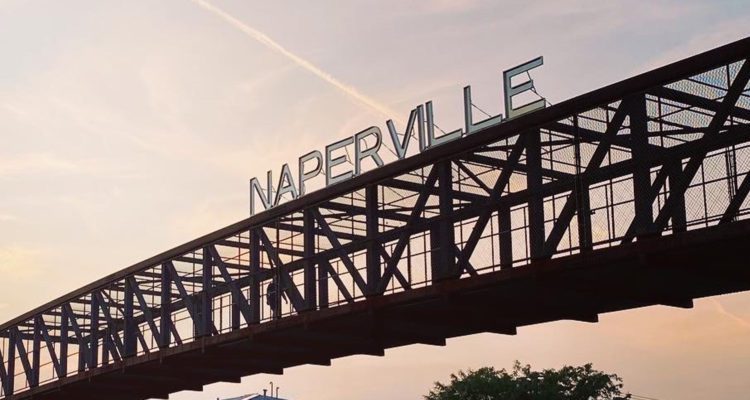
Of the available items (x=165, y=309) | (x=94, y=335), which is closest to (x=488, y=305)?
(x=165, y=309)

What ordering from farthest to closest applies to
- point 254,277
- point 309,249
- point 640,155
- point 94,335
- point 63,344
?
point 63,344 → point 94,335 → point 254,277 → point 309,249 → point 640,155

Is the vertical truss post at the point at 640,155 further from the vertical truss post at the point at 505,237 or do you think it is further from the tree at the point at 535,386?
the tree at the point at 535,386

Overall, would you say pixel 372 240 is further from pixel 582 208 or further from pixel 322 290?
pixel 582 208

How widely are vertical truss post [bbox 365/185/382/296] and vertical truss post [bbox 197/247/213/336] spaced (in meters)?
13.5

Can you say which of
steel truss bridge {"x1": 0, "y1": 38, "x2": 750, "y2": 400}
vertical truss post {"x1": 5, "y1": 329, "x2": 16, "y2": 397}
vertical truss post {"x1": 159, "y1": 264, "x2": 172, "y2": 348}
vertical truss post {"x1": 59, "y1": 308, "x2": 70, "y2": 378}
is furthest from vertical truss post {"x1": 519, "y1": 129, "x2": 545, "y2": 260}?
vertical truss post {"x1": 5, "y1": 329, "x2": 16, "y2": 397}

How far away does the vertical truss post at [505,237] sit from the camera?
139ft

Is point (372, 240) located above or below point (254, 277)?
below

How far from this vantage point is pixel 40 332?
79625mm

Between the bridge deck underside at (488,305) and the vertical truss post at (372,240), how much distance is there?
71 cm

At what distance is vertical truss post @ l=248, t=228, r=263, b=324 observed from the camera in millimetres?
54812

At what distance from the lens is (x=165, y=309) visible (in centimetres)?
6225

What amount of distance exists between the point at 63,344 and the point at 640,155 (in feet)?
151

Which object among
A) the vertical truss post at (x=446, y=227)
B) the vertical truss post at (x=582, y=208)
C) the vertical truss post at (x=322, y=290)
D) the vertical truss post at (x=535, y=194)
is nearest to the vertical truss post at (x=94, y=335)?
the vertical truss post at (x=322, y=290)

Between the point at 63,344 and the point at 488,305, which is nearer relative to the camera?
the point at 488,305
